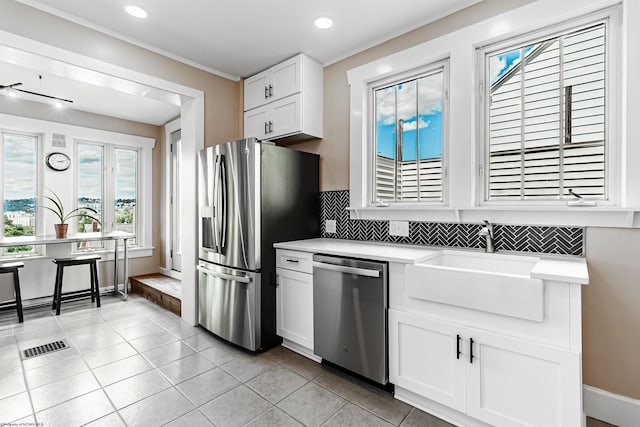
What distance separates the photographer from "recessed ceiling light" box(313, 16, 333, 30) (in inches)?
95.6

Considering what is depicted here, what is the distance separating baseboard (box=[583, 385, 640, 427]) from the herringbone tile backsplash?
2.69 ft

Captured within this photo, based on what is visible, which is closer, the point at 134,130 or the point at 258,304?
the point at 258,304

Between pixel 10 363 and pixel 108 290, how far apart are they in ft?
7.30

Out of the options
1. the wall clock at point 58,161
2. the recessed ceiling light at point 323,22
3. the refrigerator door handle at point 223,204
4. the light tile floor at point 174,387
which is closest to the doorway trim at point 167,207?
the wall clock at point 58,161

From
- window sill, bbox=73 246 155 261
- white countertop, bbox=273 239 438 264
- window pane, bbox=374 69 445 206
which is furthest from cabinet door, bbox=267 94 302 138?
window sill, bbox=73 246 155 261

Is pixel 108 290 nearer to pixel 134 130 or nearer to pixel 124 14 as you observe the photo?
pixel 134 130

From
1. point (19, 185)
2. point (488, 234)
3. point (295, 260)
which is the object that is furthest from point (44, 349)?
point (488, 234)

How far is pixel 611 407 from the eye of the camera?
1786mm

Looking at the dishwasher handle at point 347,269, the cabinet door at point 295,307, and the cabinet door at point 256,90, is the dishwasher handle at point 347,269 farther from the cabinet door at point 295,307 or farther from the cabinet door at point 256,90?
the cabinet door at point 256,90

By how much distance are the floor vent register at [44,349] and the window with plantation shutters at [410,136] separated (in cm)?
308

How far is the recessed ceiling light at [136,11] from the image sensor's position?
2289mm

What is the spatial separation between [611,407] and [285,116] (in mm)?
3139

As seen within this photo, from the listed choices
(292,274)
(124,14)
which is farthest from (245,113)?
(292,274)

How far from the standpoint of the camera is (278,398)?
6.52 ft
